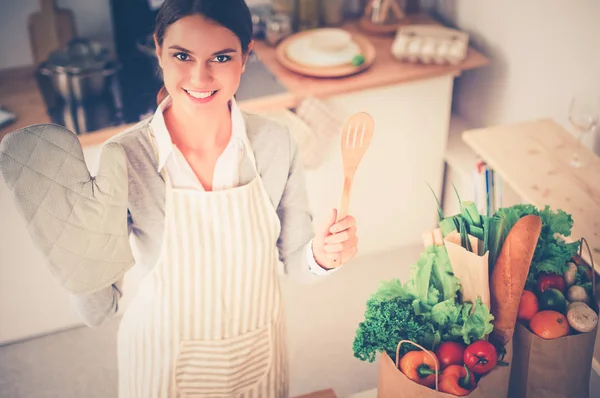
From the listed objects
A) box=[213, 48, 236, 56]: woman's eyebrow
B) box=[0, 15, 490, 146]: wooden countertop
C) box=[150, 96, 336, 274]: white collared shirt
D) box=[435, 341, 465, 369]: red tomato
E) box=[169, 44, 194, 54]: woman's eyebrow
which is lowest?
box=[435, 341, 465, 369]: red tomato

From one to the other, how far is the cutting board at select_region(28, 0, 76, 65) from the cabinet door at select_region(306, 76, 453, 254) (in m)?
0.90

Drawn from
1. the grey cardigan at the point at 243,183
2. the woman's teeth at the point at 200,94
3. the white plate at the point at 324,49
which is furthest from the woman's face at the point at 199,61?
the white plate at the point at 324,49

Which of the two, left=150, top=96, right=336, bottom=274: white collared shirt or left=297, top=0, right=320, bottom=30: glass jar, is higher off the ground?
left=150, top=96, right=336, bottom=274: white collared shirt

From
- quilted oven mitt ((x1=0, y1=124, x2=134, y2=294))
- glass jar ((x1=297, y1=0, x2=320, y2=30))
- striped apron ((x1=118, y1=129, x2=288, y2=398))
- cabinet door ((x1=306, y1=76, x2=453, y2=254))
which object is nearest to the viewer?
quilted oven mitt ((x1=0, y1=124, x2=134, y2=294))

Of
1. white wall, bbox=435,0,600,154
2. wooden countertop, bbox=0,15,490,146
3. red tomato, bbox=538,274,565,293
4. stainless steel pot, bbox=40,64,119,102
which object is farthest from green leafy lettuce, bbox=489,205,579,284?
stainless steel pot, bbox=40,64,119,102

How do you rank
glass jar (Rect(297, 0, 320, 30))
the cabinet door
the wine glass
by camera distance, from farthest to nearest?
1. glass jar (Rect(297, 0, 320, 30))
2. the cabinet door
3. the wine glass

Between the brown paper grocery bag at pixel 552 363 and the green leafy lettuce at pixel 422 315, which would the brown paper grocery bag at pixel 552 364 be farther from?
the green leafy lettuce at pixel 422 315

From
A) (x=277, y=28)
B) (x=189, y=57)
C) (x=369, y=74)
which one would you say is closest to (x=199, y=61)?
(x=189, y=57)

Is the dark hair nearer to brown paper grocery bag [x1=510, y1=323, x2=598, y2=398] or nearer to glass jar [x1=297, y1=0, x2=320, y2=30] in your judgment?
brown paper grocery bag [x1=510, y1=323, x2=598, y2=398]

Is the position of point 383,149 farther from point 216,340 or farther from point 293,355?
point 216,340

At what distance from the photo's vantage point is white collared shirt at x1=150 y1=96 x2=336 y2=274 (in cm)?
102

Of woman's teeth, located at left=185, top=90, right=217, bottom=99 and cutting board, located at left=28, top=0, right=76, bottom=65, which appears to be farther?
cutting board, located at left=28, top=0, right=76, bottom=65

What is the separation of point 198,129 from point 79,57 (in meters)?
1.11

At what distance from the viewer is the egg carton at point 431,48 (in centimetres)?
214
